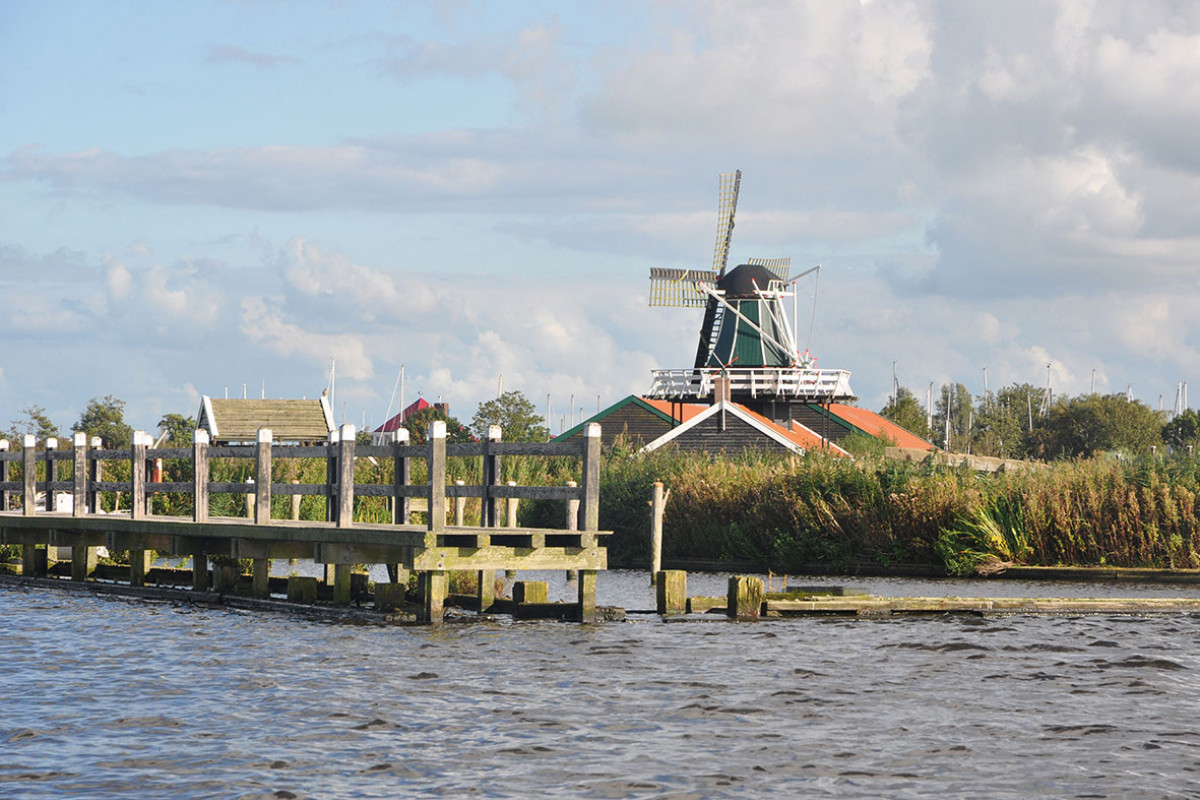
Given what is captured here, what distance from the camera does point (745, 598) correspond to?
21.1m

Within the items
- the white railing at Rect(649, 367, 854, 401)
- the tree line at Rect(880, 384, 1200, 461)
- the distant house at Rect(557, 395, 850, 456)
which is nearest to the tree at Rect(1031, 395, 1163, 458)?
the tree line at Rect(880, 384, 1200, 461)

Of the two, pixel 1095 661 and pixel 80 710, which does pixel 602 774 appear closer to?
pixel 80 710

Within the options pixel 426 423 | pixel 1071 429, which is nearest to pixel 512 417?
pixel 426 423

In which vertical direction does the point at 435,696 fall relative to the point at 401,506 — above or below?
below

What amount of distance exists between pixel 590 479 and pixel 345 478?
3990 mm

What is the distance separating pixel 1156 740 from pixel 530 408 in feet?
246

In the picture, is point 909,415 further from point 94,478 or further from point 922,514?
point 94,478

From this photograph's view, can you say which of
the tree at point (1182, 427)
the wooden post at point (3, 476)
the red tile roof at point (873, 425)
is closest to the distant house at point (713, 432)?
the red tile roof at point (873, 425)

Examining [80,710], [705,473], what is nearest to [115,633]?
[80,710]

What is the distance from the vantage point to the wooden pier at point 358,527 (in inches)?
801

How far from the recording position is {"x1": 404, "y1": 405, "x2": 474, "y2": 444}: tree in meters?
84.1

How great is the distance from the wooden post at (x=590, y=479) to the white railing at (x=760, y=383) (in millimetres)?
42946

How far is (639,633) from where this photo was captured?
20.2 metres

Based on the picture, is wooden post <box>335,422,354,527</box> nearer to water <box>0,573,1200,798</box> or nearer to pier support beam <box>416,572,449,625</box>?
water <box>0,573,1200,798</box>
